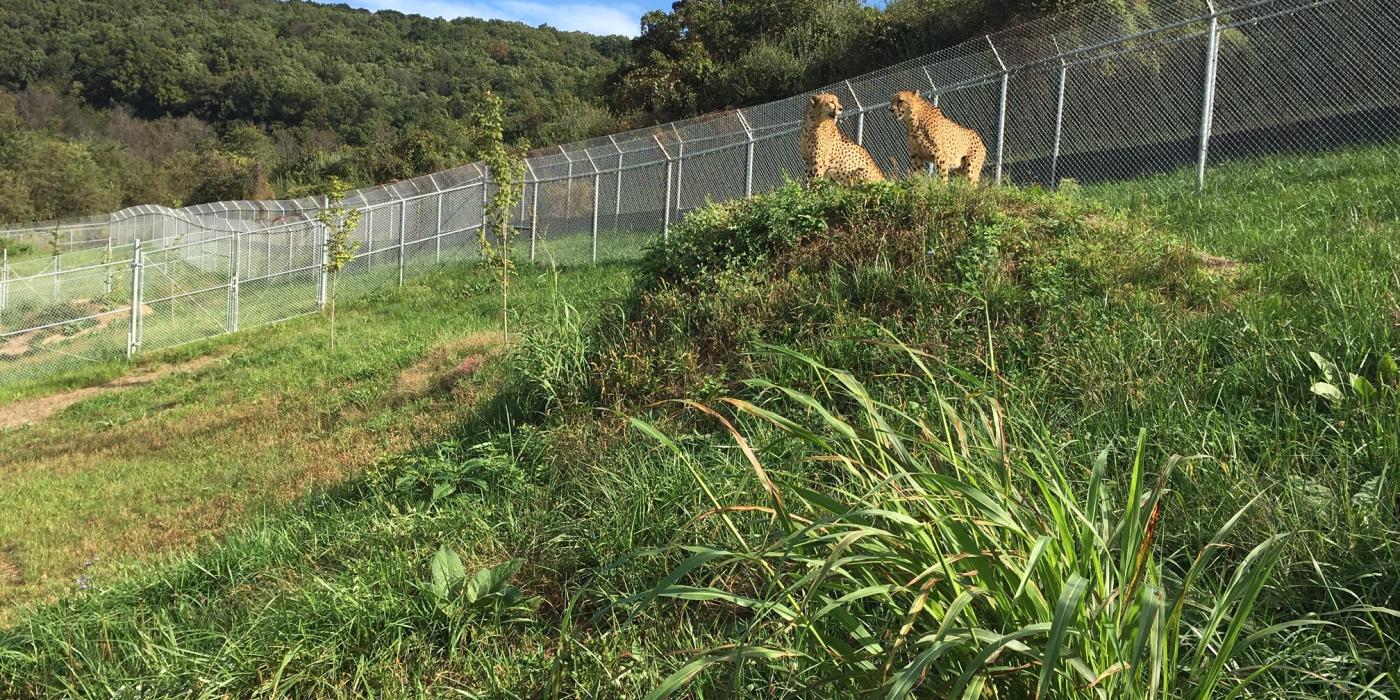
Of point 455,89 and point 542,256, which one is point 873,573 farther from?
point 455,89

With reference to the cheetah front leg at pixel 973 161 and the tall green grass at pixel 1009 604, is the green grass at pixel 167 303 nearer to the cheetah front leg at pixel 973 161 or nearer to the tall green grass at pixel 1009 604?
the cheetah front leg at pixel 973 161

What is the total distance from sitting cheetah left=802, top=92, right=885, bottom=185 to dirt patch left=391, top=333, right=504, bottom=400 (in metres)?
3.50

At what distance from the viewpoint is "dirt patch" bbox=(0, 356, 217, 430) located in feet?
38.4

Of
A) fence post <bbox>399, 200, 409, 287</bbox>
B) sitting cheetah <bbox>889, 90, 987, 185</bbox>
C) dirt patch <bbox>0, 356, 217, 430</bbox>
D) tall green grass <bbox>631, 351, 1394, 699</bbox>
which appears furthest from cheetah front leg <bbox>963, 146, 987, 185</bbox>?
fence post <bbox>399, 200, 409, 287</bbox>

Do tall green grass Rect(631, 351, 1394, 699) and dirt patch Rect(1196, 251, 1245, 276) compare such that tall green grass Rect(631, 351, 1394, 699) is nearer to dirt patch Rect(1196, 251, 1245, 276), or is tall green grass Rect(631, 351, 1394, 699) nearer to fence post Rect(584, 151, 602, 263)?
dirt patch Rect(1196, 251, 1245, 276)

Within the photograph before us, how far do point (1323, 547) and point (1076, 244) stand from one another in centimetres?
279

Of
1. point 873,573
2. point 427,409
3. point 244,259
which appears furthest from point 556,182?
point 873,573

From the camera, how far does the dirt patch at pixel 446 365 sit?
8.10m

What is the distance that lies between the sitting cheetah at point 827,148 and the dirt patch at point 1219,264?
12.1 feet

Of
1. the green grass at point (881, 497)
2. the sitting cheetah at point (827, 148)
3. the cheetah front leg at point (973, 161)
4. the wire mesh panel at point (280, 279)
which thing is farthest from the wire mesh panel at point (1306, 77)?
the wire mesh panel at point (280, 279)

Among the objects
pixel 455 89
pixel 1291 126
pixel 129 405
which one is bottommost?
pixel 129 405

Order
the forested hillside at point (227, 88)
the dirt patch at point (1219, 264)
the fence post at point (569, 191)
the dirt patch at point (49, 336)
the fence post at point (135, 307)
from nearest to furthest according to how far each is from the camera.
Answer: the dirt patch at point (1219, 264), the fence post at point (135, 307), the dirt patch at point (49, 336), the fence post at point (569, 191), the forested hillside at point (227, 88)

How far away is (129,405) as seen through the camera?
1138 cm

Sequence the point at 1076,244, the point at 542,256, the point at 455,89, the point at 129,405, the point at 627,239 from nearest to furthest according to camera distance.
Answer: the point at 1076,244 → the point at 129,405 → the point at 627,239 → the point at 542,256 → the point at 455,89
